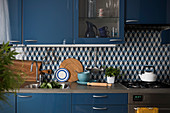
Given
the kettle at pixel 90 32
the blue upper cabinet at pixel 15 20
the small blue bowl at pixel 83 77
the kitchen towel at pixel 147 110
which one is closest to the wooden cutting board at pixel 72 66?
the small blue bowl at pixel 83 77

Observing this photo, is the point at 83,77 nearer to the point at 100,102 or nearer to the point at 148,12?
the point at 100,102

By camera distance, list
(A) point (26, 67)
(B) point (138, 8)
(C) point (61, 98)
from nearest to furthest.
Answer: (C) point (61, 98) → (B) point (138, 8) → (A) point (26, 67)

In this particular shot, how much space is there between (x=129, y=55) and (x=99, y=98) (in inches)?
38.6

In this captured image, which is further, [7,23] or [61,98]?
[7,23]

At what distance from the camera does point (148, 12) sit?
7.97ft

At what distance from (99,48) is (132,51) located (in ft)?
1.72

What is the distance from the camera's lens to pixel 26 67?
2.72m

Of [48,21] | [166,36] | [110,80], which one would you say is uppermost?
[48,21]

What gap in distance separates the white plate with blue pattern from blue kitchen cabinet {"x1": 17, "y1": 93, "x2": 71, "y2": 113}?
554mm

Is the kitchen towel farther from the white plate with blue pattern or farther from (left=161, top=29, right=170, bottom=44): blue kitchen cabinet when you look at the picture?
the white plate with blue pattern

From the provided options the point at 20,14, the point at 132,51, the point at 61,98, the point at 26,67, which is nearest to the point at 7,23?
the point at 20,14

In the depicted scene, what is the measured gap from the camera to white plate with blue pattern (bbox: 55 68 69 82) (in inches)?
107

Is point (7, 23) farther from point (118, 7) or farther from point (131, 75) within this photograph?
point (131, 75)

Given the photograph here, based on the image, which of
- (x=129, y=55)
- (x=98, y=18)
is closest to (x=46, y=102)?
(x=98, y=18)
